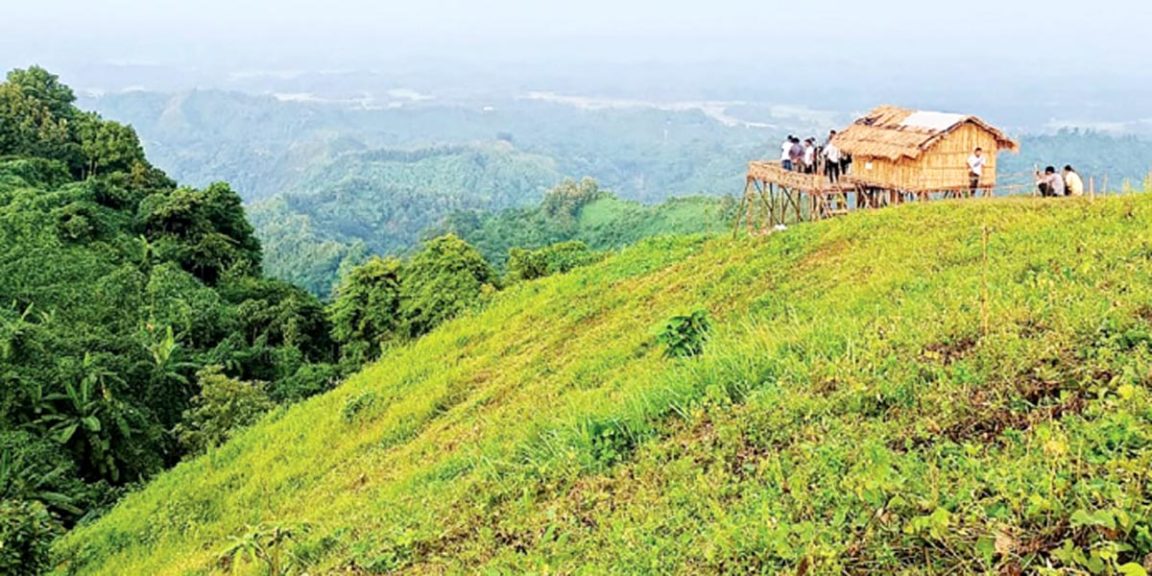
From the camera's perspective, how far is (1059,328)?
5.76 meters

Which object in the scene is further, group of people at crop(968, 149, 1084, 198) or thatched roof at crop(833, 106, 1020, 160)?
thatched roof at crop(833, 106, 1020, 160)

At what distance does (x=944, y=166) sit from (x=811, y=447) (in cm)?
1774

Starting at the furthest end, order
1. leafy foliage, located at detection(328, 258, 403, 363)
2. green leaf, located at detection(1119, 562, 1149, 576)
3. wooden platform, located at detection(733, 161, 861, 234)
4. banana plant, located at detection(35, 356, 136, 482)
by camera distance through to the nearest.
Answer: leafy foliage, located at detection(328, 258, 403, 363) → banana plant, located at detection(35, 356, 136, 482) → wooden platform, located at detection(733, 161, 861, 234) → green leaf, located at detection(1119, 562, 1149, 576)

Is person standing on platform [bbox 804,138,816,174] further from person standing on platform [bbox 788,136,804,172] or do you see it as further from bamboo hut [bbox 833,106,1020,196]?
bamboo hut [bbox 833,106,1020,196]

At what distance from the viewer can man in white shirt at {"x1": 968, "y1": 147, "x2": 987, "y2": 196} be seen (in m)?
20.6

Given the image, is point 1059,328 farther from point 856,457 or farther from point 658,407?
point 658,407

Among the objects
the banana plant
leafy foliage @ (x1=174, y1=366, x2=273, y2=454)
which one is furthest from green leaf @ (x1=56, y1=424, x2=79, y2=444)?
leafy foliage @ (x1=174, y1=366, x2=273, y2=454)

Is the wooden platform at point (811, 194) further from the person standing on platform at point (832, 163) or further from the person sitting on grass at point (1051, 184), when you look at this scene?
the person sitting on grass at point (1051, 184)

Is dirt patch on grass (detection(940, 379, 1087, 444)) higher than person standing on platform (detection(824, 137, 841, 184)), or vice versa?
person standing on platform (detection(824, 137, 841, 184))

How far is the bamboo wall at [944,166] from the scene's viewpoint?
20.8 meters

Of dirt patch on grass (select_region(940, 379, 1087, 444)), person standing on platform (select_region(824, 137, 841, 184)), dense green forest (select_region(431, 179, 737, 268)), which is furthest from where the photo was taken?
dense green forest (select_region(431, 179, 737, 268))

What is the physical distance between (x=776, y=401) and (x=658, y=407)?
3.75 feet

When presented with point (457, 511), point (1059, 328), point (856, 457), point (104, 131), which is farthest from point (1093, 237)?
point (104, 131)

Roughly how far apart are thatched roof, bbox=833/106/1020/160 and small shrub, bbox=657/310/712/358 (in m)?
13.1
